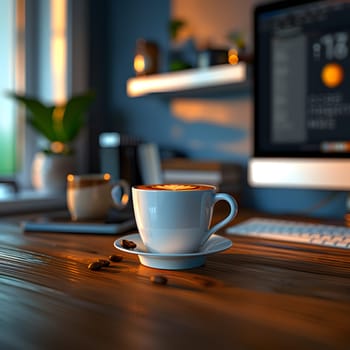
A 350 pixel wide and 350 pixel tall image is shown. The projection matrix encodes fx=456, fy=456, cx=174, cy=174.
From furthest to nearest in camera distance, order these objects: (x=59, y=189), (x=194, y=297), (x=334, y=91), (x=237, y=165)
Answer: (x=59, y=189), (x=237, y=165), (x=334, y=91), (x=194, y=297)

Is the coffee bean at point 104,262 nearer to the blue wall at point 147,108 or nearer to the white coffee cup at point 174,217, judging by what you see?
the white coffee cup at point 174,217

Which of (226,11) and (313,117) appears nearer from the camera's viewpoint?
(313,117)

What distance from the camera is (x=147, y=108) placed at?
1.65 m

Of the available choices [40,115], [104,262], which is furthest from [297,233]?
[40,115]

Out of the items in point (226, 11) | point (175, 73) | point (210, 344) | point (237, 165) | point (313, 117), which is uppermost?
point (226, 11)

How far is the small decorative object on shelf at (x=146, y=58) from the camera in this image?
150cm

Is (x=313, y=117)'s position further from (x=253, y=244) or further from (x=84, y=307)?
(x=84, y=307)

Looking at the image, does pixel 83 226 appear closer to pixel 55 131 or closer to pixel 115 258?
pixel 115 258

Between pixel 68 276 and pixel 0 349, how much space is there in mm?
200

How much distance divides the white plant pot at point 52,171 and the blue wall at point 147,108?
12.6 inches

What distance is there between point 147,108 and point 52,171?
0.42 meters

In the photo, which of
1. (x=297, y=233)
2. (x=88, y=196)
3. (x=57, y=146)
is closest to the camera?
(x=297, y=233)

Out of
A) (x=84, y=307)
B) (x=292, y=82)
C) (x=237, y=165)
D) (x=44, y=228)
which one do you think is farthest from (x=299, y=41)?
(x=84, y=307)

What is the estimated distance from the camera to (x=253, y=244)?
73cm
